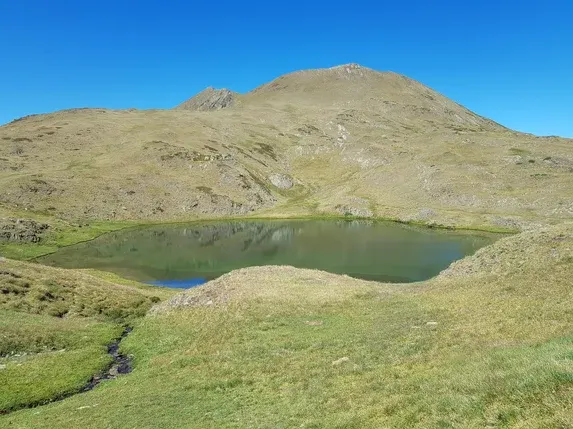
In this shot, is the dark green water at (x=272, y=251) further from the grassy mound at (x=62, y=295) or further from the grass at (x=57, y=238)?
the grassy mound at (x=62, y=295)

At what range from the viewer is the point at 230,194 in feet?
629

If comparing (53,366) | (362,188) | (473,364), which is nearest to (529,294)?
(473,364)

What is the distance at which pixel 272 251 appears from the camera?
10638 cm

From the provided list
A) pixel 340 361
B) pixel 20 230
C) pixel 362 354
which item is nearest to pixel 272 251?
pixel 20 230

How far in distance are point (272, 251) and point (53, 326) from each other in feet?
227

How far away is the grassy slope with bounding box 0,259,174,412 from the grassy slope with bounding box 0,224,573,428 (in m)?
2.98

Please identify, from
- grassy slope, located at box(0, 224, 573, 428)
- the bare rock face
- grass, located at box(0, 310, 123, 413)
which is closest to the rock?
grassy slope, located at box(0, 224, 573, 428)

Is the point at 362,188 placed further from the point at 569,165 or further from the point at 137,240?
the point at 137,240

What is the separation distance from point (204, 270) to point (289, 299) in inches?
1976

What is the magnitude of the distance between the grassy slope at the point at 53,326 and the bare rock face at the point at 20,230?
221ft

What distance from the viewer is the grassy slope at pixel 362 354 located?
530 inches

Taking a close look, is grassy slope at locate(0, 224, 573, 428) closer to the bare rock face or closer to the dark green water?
the dark green water

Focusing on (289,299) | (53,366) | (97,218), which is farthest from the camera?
(97,218)

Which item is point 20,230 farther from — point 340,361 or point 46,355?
point 340,361
